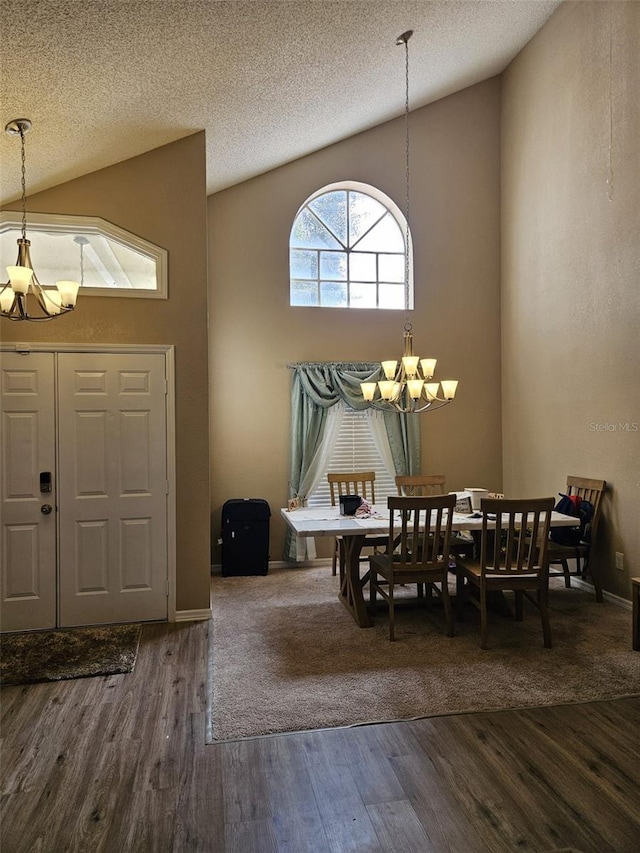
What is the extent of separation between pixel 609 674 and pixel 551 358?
3120 millimetres

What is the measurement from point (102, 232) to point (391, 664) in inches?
141

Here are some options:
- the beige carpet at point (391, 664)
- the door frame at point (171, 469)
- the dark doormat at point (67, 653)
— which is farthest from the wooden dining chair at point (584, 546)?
the dark doormat at point (67, 653)

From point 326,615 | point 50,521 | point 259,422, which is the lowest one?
point 326,615

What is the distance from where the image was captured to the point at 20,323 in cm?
400

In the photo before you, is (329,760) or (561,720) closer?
(329,760)

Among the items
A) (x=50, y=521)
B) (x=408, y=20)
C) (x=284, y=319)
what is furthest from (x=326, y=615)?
(x=408, y=20)

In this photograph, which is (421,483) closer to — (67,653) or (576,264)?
(576,264)

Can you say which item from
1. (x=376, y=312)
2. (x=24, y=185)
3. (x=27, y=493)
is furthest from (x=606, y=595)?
(x=24, y=185)

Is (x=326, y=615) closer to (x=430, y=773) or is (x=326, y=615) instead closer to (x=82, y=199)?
(x=430, y=773)

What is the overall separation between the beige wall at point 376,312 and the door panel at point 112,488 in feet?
5.32

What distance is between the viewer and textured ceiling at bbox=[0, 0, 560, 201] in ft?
9.40

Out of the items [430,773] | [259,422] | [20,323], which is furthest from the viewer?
[259,422]

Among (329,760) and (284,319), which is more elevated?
(284,319)

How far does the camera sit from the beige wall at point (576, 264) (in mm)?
4434
